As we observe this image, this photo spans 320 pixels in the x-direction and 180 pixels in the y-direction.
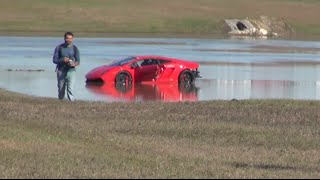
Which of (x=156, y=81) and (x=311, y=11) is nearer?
(x=156, y=81)

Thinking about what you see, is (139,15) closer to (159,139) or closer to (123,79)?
(123,79)

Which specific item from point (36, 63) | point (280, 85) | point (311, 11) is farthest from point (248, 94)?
point (311, 11)

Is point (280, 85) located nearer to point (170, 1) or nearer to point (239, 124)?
point (239, 124)

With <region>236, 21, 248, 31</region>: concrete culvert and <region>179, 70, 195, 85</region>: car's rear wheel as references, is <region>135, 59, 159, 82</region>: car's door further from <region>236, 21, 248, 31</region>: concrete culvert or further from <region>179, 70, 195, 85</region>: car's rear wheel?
<region>236, 21, 248, 31</region>: concrete culvert

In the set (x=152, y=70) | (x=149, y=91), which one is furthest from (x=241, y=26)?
(x=149, y=91)

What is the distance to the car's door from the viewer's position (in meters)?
31.5

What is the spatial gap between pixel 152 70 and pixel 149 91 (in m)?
3.53

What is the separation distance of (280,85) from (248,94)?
347 centimetres

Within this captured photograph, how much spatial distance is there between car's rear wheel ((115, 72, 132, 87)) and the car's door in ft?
1.16

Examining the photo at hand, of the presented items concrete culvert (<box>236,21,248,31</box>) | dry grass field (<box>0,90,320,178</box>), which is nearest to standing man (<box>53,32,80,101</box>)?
dry grass field (<box>0,90,320,178</box>)

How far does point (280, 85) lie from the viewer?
101 ft

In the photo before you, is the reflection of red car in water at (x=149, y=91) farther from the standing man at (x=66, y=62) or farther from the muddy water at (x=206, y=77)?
the standing man at (x=66, y=62)

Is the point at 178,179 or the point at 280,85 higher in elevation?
the point at 178,179

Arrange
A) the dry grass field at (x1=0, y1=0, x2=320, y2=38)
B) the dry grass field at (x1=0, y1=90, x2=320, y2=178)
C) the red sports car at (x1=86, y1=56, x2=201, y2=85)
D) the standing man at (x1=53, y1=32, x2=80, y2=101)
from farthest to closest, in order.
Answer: the dry grass field at (x1=0, y1=0, x2=320, y2=38), the red sports car at (x1=86, y1=56, x2=201, y2=85), the standing man at (x1=53, y1=32, x2=80, y2=101), the dry grass field at (x1=0, y1=90, x2=320, y2=178)
